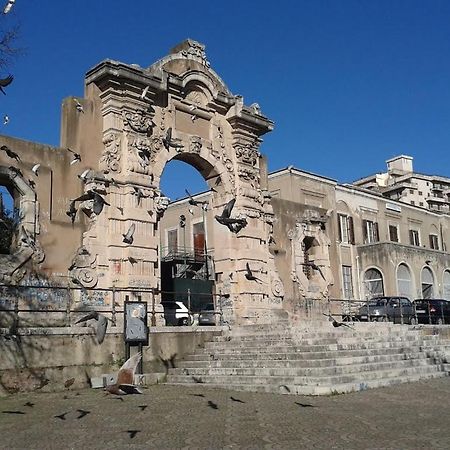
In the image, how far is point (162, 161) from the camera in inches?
708

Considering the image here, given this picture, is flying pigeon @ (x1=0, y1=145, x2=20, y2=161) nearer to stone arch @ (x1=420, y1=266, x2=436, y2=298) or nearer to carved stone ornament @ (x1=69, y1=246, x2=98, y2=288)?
carved stone ornament @ (x1=69, y1=246, x2=98, y2=288)

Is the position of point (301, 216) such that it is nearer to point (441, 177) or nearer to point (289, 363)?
point (289, 363)

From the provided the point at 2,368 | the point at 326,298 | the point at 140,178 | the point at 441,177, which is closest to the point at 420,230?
the point at 326,298

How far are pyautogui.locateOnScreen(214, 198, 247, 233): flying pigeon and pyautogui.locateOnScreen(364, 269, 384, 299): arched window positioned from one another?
49.5 feet

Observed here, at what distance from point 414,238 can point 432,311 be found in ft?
47.6

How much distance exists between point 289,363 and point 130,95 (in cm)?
923

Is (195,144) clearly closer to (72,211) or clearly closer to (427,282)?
(72,211)

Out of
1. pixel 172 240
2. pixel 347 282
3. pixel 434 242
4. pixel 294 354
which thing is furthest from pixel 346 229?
pixel 294 354

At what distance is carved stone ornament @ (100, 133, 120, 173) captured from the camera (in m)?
16.7

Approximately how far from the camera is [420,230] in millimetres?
40844

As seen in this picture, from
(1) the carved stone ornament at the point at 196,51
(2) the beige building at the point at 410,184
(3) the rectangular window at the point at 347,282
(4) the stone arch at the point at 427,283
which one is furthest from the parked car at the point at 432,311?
(2) the beige building at the point at 410,184

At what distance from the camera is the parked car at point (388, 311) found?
2527 centimetres

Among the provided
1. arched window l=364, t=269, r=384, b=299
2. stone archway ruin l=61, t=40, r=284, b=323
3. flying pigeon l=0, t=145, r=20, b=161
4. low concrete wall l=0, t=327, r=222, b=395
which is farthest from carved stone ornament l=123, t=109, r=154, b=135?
arched window l=364, t=269, r=384, b=299

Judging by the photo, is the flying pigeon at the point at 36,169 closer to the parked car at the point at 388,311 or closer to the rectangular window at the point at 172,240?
the parked car at the point at 388,311
